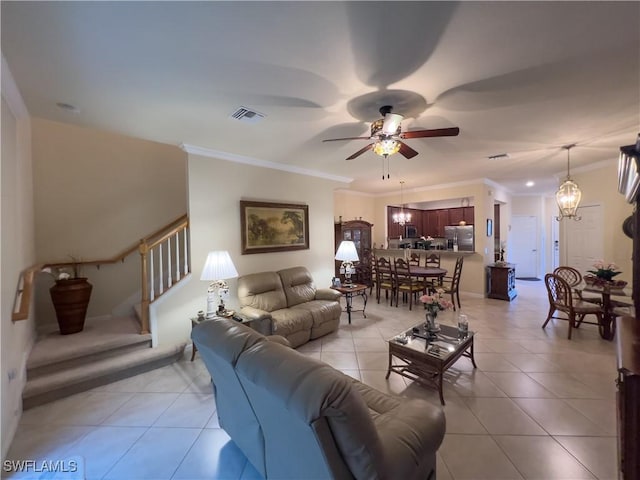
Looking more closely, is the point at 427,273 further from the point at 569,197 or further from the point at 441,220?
the point at 441,220

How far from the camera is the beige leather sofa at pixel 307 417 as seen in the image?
961 millimetres

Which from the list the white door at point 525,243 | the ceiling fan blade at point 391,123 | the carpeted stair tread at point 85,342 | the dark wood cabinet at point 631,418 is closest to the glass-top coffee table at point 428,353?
the dark wood cabinet at point 631,418

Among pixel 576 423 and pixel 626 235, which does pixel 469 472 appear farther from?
pixel 626 235

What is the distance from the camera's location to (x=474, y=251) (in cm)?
620

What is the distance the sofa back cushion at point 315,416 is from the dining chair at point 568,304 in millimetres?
4413

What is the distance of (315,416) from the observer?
35.9 inches

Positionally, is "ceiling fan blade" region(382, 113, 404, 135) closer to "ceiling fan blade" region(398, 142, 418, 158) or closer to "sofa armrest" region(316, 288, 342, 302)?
"ceiling fan blade" region(398, 142, 418, 158)

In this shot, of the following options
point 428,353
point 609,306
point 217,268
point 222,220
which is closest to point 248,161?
point 222,220

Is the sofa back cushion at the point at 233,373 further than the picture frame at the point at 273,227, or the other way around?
the picture frame at the point at 273,227

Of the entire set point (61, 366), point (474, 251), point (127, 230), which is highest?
point (127, 230)

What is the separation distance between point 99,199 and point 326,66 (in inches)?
161

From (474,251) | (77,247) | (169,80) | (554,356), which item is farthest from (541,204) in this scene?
(77,247)

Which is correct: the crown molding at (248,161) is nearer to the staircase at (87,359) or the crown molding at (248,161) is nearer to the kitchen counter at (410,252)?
the staircase at (87,359)

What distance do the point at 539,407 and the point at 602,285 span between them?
2.74 meters
